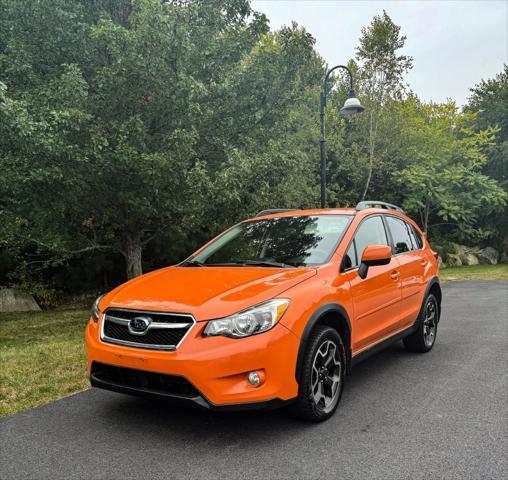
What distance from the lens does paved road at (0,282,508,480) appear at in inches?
123

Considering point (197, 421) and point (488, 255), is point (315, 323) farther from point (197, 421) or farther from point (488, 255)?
point (488, 255)

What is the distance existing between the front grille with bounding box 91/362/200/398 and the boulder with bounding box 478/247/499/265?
95.0 ft

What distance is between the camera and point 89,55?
9219 millimetres

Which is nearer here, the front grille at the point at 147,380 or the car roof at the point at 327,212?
the front grille at the point at 147,380

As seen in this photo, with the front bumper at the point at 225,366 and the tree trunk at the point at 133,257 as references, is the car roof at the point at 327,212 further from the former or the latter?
the tree trunk at the point at 133,257

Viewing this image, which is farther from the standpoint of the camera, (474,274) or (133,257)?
(474,274)

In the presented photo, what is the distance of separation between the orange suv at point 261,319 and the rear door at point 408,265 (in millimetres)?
171

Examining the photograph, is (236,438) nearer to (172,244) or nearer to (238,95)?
(238,95)

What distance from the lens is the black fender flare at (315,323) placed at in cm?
356

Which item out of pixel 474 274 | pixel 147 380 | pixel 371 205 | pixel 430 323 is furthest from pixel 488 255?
pixel 147 380

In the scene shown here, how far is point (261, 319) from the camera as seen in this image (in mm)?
3428

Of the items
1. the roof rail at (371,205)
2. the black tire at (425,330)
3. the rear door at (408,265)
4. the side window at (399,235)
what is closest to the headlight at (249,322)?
the roof rail at (371,205)

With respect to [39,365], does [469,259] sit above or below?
below

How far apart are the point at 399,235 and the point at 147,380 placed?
11.6 ft
